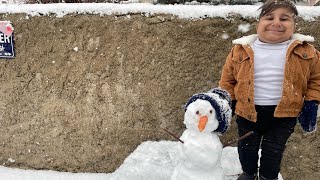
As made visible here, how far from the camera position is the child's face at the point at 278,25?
2166 millimetres

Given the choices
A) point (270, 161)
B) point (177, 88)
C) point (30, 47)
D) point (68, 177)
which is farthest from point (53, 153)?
point (270, 161)

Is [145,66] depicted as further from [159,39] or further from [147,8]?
[147,8]

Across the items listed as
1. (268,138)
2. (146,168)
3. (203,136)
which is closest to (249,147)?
(268,138)

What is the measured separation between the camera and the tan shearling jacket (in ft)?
7.09

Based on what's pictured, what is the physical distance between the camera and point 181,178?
2051 millimetres

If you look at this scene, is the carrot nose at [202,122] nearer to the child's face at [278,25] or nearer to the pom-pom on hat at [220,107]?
the pom-pom on hat at [220,107]

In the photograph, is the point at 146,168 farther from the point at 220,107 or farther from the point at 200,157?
the point at 220,107

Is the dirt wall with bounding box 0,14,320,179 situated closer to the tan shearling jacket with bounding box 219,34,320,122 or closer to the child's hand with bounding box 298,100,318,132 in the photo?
the tan shearling jacket with bounding box 219,34,320,122

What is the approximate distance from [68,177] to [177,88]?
1.17 m

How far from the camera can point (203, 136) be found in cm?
198

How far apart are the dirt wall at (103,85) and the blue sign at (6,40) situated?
0.05 m

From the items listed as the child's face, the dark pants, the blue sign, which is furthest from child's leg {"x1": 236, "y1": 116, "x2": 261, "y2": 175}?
the blue sign

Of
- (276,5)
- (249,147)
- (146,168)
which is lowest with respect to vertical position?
(146,168)

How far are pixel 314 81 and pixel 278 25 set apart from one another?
37 centimetres
